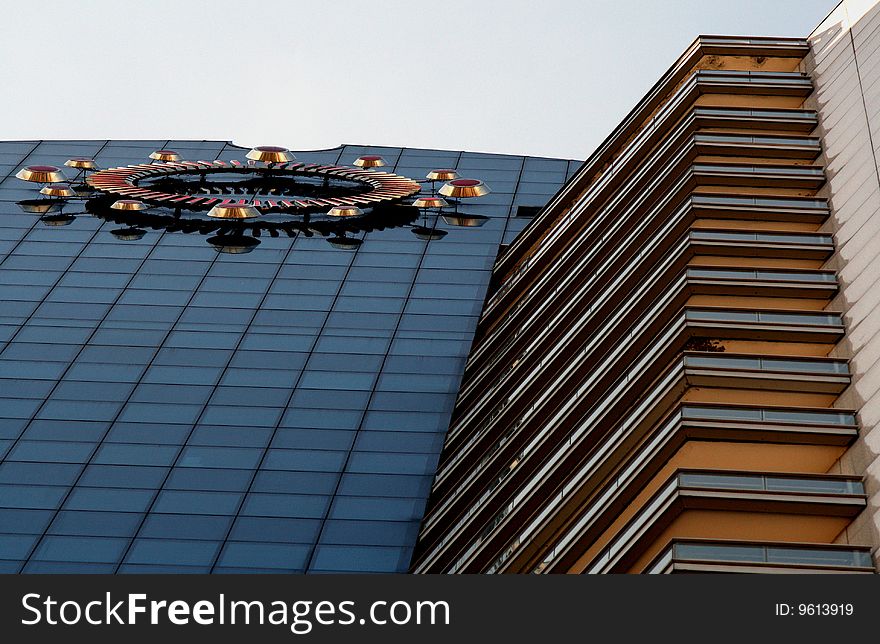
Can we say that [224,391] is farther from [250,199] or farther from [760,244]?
[250,199]

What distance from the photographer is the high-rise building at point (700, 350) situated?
103 ft

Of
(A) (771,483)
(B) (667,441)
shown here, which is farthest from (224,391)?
(A) (771,483)

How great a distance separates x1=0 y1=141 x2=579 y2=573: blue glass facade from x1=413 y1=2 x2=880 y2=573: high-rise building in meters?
2.59

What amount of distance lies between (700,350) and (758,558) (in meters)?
9.53

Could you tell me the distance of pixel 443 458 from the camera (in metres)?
55.9

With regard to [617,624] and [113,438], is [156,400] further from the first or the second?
[617,624]

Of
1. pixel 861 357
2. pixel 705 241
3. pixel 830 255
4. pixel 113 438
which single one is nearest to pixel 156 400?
pixel 113 438

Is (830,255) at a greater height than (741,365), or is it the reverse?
(830,255)

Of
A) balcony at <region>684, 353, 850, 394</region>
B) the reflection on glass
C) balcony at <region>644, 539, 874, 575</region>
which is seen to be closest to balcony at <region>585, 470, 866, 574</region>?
the reflection on glass

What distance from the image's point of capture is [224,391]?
60.9 meters

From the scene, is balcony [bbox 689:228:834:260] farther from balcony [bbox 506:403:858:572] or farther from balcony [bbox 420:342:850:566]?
balcony [bbox 506:403:858:572]

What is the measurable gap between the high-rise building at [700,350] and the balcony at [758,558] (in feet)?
0.16

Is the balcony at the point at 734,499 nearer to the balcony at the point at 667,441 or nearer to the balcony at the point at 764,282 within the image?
the balcony at the point at 667,441

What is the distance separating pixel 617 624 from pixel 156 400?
3875 cm
